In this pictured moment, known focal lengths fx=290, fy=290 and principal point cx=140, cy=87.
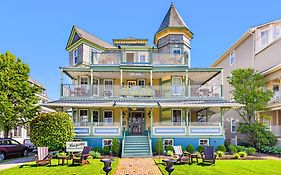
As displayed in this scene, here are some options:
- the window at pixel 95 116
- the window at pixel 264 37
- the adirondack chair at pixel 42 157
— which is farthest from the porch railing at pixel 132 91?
the adirondack chair at pixel 42 157

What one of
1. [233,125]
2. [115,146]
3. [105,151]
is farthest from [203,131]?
[233,125]

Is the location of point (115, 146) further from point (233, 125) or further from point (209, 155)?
point (233, 125)

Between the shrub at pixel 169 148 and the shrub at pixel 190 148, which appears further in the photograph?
the shrub at pixel 169 148

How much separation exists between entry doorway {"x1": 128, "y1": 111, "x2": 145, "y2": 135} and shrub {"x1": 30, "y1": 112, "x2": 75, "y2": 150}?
7287mm

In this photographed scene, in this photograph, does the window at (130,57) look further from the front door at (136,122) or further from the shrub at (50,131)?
the shrub at (50,131)

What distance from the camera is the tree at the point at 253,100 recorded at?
24047 mm

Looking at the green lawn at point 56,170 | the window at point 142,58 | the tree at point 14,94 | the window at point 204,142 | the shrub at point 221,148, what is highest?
the window at point 142,58

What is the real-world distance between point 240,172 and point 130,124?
43.6 ft

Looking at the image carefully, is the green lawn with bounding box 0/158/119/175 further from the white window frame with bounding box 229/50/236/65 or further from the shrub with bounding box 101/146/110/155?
the white window frame with bounding box 229/50/236/65

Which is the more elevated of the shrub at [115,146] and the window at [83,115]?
the window at [83,115]

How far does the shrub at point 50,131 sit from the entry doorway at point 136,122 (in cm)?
729

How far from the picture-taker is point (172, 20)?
95.8ft

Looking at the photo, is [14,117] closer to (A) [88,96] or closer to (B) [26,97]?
(B) [26,97]

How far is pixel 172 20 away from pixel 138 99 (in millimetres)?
9867
